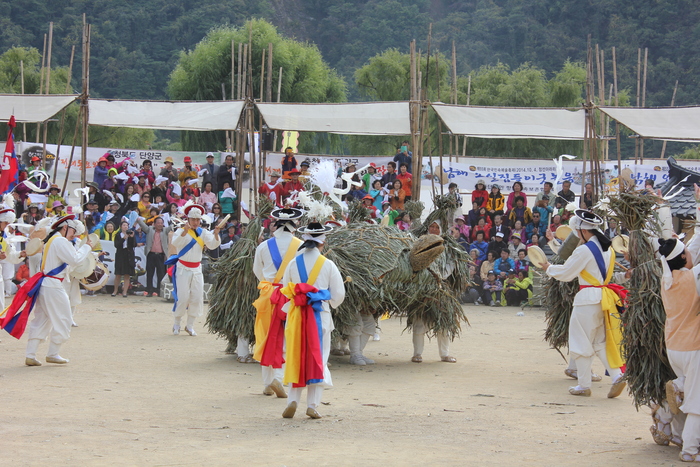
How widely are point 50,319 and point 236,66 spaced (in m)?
25.0

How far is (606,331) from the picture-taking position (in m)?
8.57

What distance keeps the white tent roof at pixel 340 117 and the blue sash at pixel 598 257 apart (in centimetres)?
760

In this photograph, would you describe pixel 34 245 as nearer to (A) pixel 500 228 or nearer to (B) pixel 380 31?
(A) pixel 500 228

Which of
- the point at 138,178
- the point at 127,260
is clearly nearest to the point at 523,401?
the point at 127,260

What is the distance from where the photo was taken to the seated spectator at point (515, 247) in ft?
53.7

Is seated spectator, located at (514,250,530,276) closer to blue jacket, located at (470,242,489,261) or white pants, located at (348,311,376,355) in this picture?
blue jacket, located at (470,242,489,261)

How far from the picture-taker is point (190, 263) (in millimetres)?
12250

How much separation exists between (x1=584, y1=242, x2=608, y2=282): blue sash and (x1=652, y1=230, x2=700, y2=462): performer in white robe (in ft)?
7.51

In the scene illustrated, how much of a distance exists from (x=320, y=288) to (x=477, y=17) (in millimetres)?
49056

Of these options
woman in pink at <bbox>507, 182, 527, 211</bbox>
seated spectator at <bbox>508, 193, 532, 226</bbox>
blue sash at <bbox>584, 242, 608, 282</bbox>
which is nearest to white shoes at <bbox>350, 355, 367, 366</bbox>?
blue sash at <bbox>584, 242, 608, 282</bbox>

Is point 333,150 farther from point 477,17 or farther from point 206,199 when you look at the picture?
point 477,17

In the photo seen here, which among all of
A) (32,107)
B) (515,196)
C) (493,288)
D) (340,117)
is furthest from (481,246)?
(32,107)

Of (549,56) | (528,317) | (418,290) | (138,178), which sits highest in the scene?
(549,56)

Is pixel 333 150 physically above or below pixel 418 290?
above
